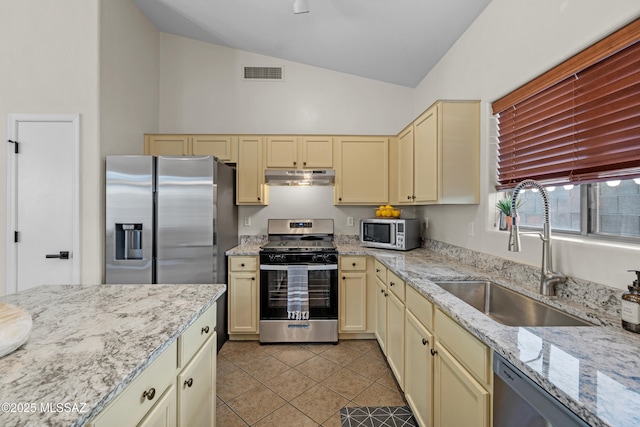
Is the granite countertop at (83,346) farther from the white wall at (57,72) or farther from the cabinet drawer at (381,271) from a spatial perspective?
the cabinet drawer at (381,271)

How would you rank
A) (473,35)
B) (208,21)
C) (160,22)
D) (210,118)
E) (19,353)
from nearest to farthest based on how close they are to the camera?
(19,353)
(473,35)
(208,21)
(160,22)
(210,118)

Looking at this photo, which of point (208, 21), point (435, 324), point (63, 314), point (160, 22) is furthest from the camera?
point (160, 22)

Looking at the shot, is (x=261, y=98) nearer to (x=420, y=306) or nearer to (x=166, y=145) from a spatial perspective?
(x=166, y=145)

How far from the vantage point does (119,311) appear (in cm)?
114

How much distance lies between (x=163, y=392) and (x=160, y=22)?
3.76 metres

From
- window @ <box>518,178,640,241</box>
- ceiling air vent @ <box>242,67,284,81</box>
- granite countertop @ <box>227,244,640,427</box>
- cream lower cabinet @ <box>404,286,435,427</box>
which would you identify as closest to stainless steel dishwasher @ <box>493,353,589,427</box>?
granite countertop @ <box>227,244,640,427</box>

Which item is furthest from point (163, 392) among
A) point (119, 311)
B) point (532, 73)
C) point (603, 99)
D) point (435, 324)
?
point (532, 73)

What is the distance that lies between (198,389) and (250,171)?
2.29m

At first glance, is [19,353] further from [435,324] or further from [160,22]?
[160,22]

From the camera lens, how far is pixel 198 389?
4.16 ft

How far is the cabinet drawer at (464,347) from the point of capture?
3.36ft

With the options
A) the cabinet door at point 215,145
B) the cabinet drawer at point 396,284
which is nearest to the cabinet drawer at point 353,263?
the cabinet drawer at point 396,284

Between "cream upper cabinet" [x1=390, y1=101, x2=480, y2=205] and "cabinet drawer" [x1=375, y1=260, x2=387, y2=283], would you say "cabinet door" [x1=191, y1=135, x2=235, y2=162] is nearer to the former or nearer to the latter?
"cabinet drawer" [x1=375, y1=260, x2=387, y2=283]

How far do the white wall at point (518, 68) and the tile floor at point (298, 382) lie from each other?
1342 mm
